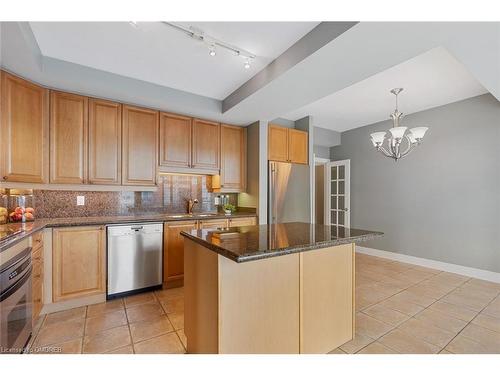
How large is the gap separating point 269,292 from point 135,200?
8.66 feet

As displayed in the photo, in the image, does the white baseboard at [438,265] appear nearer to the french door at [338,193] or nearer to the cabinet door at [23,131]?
the french door at [338,193]

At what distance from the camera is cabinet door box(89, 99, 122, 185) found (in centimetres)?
289

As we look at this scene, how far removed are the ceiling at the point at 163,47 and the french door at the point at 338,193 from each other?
11.4ft

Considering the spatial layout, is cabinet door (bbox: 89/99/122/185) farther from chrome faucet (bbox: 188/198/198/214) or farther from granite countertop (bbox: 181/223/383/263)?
granite countertop (bbox: 181/223/383/263)

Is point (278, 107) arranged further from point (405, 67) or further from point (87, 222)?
point (87, 222)

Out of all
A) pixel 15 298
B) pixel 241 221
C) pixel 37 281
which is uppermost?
pixel 241 221

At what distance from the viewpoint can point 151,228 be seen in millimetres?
2963

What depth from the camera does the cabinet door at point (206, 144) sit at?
363cm

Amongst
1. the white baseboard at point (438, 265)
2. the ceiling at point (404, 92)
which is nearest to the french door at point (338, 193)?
the white baseboard at point (438, 265)

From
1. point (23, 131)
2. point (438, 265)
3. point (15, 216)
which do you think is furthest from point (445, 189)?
point (15, 216)

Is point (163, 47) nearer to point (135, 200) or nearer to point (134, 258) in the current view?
point (135, 200)

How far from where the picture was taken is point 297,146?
14.2 feet
